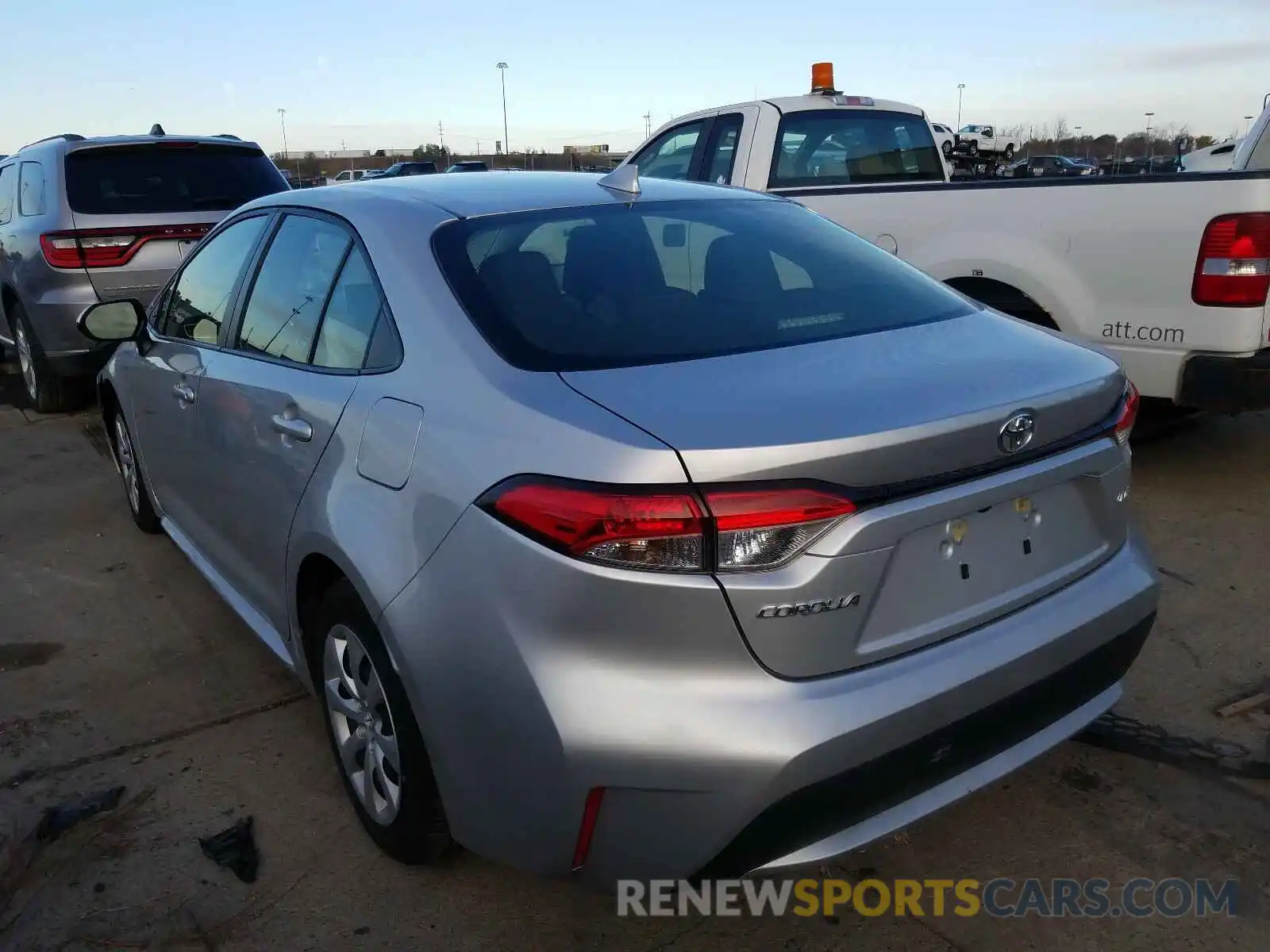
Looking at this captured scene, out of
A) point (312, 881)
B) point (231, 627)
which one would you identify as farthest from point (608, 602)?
point (231, 627)

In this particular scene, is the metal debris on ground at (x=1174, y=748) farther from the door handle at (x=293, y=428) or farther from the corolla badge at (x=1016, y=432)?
the door handle at (x=293, y=428)

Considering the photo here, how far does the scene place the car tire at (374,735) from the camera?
2307 millimetres

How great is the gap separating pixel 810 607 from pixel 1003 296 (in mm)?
3981

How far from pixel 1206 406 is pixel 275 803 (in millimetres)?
4040

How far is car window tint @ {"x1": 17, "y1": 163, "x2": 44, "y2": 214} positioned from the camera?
711cm

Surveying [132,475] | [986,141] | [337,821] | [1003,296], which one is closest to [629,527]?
[337,821]

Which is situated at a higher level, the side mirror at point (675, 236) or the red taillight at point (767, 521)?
the side mirror at point (675, 236)

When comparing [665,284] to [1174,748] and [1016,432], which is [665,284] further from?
[1174,748]

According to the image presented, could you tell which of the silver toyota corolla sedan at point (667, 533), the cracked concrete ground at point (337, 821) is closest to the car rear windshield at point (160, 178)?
the cracked concrete ground at point (337, 821)

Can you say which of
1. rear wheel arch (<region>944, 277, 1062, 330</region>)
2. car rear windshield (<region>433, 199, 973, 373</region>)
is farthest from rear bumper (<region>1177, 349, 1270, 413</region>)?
car rear windshield (<region>433, 199, 973, 373</region>)

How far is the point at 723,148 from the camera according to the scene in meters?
6.78

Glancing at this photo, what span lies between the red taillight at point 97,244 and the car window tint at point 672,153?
2.97 meters

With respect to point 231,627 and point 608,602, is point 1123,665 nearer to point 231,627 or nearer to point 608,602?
point 608,602

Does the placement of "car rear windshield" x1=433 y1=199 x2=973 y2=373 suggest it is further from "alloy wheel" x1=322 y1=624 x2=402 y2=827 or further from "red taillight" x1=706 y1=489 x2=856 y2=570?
"alloy wheel" x1=322 y1=624 x2=402 y2=827
